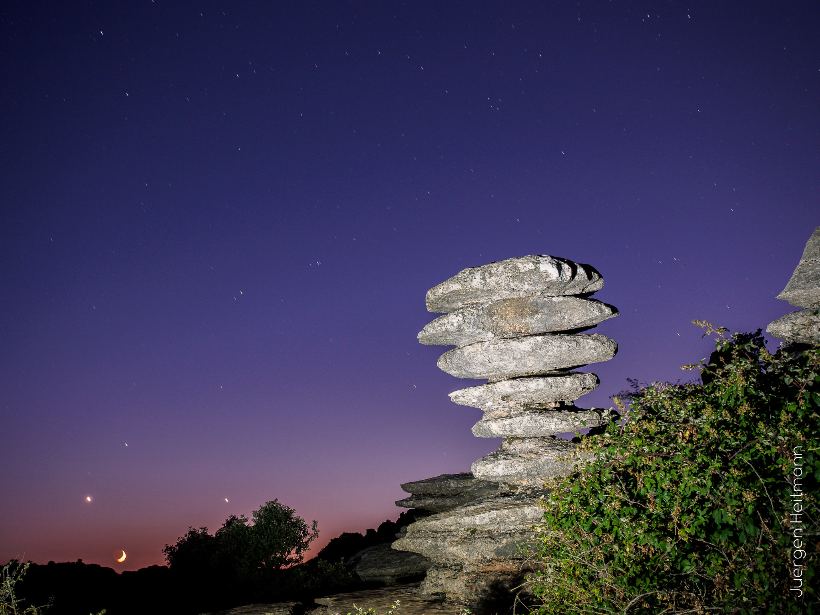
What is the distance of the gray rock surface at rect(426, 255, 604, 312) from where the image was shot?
42.4 feet

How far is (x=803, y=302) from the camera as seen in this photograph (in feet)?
39.0

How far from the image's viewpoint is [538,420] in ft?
43.3

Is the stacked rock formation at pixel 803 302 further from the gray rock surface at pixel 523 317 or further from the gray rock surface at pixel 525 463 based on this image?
the gray rock surface at pixel 525 463

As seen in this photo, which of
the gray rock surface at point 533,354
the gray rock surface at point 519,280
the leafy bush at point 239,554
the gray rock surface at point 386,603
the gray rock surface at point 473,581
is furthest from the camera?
the leafy bush at point 239,554

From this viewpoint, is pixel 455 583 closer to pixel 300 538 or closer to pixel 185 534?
pixel 300 538

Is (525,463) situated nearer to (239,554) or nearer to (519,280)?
(519,280)

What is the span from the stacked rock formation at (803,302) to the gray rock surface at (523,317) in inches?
165

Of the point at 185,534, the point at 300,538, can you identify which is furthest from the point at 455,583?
the point at 185,534

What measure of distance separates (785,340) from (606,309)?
4.52m

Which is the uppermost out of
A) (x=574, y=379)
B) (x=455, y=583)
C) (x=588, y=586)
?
(x=574, y=379)

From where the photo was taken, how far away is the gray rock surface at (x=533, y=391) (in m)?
13.5

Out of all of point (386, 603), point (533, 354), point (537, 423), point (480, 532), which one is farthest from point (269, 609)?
point (533, 354)

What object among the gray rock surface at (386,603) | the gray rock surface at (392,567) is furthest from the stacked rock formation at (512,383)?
the gray rock surface at (392,567)

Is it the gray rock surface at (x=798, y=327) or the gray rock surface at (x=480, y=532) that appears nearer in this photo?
the gray rock surface at (x=798, y=327)
